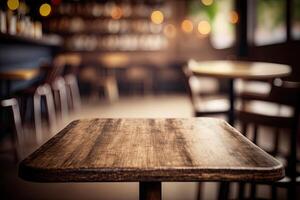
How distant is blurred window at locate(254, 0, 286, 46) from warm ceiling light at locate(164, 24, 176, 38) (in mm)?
2601

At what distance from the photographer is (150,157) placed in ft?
3.13

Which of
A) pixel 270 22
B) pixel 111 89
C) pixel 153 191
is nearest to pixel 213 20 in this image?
pixel 270 22

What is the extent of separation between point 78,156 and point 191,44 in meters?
8.72

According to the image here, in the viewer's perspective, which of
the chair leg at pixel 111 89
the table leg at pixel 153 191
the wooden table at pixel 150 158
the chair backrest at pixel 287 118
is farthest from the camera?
the chair leg at pixel 111 89

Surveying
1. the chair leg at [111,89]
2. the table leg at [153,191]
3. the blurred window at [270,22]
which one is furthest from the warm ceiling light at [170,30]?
the table leg at [153,191]

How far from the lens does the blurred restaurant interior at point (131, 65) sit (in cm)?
333

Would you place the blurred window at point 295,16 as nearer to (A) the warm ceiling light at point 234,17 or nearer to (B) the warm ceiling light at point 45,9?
(A) the warm ceiling light at point 234,17

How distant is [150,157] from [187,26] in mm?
8712

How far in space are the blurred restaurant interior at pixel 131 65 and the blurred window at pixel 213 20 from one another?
25 millimetres

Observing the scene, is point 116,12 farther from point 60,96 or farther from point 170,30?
point 60,96

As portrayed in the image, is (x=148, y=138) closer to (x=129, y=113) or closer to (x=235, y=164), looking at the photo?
(x=235, y=164)

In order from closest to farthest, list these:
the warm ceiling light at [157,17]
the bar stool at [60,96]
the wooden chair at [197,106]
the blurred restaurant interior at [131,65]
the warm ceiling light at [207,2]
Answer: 1. the wooden chair at [197,106]
2. the blurred restaurant interior at [131,65]
3. the bar stool at [60,96]
4. the warm ceiling light at [207,2]
5. the warm ceiling light at [157,17]

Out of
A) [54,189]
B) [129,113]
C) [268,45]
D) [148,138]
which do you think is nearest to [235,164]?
[148,138]

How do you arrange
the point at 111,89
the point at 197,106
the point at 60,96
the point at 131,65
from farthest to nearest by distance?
1. the point at 131,65
2. the point at 111,89
3. the point at 60,96
4. the point at 197,106
